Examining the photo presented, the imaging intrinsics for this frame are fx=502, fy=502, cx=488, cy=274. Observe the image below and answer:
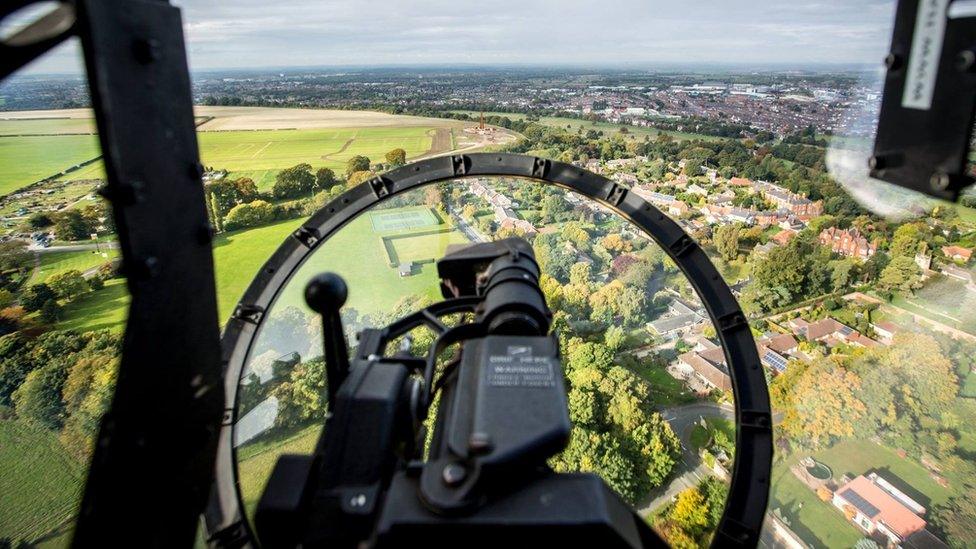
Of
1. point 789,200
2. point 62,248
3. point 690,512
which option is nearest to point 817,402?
point 690,512

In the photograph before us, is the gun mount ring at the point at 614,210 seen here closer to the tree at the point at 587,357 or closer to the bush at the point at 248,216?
the tree at the point at 587,357

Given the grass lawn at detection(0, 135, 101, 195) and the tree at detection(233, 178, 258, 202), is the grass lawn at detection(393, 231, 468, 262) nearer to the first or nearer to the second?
the tree at detection(233, 178, 258, 202)

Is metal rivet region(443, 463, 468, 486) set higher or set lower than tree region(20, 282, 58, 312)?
higher

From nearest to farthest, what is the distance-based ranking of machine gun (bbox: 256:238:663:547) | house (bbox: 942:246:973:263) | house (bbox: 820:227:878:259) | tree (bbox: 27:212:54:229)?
machine gun (bbox: 256:238:663:547) → tree (bbox: 27:212:54:229) → house (bbox: 942:246:973:263) → house (bbox: 820:227:878:259)

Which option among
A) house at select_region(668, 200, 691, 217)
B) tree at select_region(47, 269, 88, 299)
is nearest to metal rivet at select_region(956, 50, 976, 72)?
house at select_region(668, 200, 691, 217)

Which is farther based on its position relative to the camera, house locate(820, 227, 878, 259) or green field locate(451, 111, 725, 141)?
green field locate(451, 111, 725, 141)

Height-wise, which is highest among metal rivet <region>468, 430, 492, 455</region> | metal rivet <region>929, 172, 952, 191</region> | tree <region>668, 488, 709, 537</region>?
metal rivet <region>929, 172, 952, 191</region>

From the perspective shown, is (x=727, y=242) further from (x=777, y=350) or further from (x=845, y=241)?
(x=845, y=241)

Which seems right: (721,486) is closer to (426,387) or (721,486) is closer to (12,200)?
(426,387)
